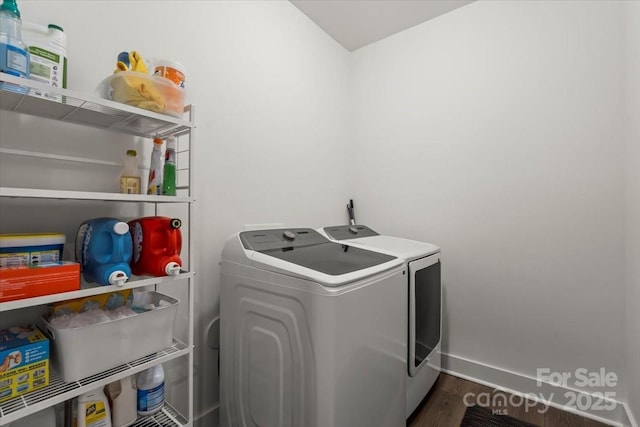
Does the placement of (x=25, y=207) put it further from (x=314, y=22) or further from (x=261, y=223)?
(x=314, y=22)

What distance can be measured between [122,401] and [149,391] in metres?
0.08

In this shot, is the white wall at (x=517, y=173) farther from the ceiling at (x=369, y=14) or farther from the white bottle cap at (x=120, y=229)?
the white bottle cap at (x=120, y=229)

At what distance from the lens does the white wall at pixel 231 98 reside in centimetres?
116

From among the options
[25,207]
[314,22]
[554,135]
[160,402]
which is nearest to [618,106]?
[554,135]

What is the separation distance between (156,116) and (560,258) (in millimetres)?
2225

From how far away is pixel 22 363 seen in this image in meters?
0.79

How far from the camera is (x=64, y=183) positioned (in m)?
1.07

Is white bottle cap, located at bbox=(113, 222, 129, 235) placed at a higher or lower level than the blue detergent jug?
higher

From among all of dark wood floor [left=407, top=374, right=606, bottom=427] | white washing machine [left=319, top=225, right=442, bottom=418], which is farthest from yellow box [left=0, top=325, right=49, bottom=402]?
dark wood floor [left=407, top=374, right=606, bottom=427]

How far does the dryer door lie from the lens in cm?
150

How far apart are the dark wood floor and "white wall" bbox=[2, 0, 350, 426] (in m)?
1.20

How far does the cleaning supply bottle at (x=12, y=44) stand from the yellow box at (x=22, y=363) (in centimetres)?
71

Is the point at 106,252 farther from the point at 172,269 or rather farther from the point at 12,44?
the point at 12,44

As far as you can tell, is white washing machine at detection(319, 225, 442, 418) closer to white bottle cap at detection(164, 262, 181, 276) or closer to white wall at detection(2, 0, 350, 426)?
white wall at detection(2, 0, 350, 426)
